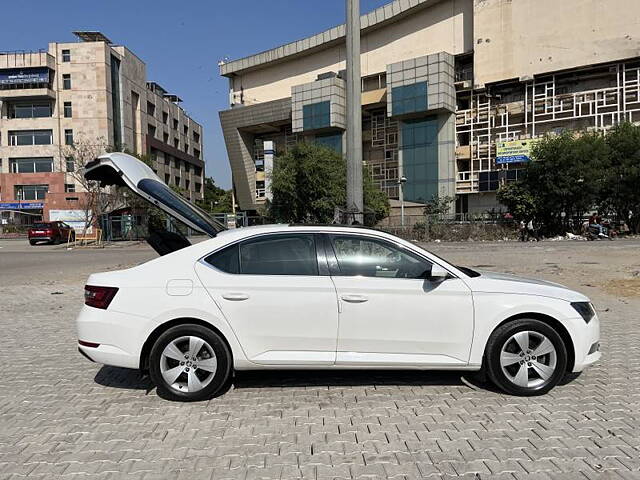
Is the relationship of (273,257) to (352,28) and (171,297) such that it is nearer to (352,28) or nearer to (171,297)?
(171,297)

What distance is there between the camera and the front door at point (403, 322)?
4.19 meters

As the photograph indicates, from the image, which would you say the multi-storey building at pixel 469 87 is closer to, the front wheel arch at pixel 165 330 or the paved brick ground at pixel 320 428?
the paved brick ground at pixel 320 428

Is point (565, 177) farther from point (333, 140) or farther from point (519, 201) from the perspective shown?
point (333, 140)

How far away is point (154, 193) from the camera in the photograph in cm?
500

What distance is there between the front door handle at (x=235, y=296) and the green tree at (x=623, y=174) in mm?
29656

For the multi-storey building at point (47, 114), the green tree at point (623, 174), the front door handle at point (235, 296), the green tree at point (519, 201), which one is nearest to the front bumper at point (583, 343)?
the front door handle at point (235, 296)

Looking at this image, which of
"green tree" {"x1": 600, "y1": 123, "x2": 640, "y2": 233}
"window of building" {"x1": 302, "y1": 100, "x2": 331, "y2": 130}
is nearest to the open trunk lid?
"green tree" {"x1": 600, "y1": 123, "x2": 640, "y2": 233}

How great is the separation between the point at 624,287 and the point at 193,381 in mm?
9996

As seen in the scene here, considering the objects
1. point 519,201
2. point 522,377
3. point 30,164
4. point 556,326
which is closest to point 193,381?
point 522,377

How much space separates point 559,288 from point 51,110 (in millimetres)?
69907

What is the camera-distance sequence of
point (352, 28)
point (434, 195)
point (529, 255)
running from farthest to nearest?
point (434, 195), point (529, 255), point (352, 28)

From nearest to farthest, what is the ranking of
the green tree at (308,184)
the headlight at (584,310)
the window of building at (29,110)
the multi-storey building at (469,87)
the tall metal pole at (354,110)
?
the headlight at (584,310), the tall metal pole at (354,110), the green tree at (308,184), the multi-storey building at (469,87), the window of building at (29,110)

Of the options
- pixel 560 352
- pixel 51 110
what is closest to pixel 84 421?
pixel 560 352

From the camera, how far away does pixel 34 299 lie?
34.2 ft
